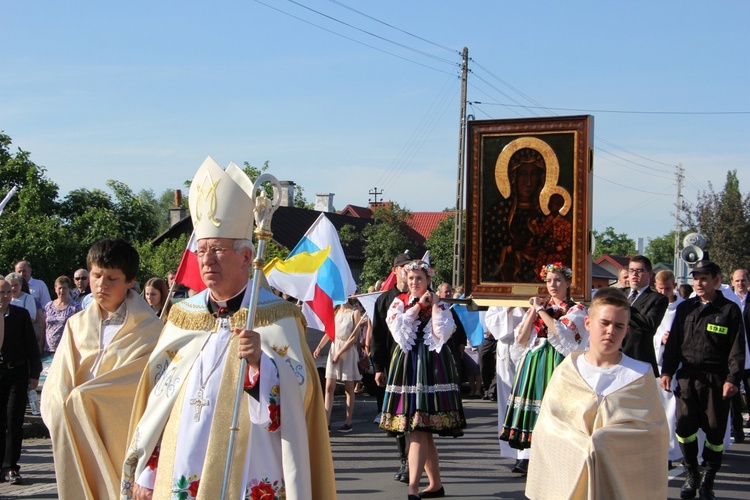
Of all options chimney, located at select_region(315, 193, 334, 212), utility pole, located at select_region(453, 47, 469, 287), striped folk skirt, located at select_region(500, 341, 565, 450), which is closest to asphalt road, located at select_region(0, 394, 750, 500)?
striped folk skirt, located at select_region(500, 341, 565, 450)

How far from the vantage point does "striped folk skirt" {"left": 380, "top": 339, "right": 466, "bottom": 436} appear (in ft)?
28.3

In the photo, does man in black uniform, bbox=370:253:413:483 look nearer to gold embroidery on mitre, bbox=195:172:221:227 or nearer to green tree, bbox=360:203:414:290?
gold embroidery on mitre, bbox=195:172:221:227

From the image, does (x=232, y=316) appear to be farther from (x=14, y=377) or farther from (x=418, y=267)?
(x=14, y=377)

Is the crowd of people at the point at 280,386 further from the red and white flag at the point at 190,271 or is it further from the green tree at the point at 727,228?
the green tree at the point at 727,228

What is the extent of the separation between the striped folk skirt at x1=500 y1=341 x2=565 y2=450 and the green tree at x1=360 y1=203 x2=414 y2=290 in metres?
31.2

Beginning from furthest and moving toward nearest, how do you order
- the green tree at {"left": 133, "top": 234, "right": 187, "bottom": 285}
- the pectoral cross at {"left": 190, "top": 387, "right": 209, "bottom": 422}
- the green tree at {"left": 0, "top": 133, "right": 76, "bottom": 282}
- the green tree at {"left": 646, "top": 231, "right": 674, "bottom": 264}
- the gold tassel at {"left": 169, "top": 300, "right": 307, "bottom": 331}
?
the green tree at {"left": 646, "top": 231, "right": 674, "bottom": 264}
the green tree at {"left": 133, "top": 234, "right": 187, "bottom": 285}
the green tree at {"left": 0, "top": 133, "right": 76, "bottom": 282}
the gold tassel at {"left": 169, "top": 300, "right": 307, "bottom": 331}
the pectoral cross at {"left": 190, "top": 387, "right": 209, "bottom": 422}

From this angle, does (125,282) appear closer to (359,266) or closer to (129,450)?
(129,450)

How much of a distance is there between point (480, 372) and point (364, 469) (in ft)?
26.3

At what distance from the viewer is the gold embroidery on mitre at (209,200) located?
4.64 m

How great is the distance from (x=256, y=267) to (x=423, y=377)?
469 centimetres

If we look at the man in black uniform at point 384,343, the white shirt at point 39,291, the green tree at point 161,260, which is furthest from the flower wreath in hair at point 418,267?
the green tree at point 161,260

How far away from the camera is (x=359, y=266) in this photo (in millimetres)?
54656

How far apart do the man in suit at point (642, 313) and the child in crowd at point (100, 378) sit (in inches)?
207

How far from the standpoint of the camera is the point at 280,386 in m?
4.34
